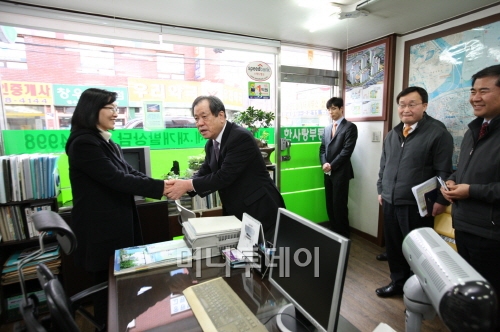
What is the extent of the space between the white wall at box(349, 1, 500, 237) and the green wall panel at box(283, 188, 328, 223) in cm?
40

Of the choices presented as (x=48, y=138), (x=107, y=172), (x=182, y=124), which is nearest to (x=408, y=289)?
(x=107, y=172)

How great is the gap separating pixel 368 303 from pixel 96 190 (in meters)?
2.27

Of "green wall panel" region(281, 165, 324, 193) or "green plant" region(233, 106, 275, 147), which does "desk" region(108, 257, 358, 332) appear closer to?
"green plant" region(233, 106, 275, 147)

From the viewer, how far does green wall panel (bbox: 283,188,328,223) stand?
3781 mm

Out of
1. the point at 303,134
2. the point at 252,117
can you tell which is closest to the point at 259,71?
the point at 252,117

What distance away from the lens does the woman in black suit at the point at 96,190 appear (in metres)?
1.55

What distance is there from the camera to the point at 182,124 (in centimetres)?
307

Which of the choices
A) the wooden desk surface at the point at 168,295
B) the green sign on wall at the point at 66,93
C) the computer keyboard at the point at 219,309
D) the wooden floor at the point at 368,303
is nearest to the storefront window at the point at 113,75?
the green sign on wall at the point at 66,93

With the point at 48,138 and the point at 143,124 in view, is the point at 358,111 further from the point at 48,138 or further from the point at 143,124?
the point at 48,138

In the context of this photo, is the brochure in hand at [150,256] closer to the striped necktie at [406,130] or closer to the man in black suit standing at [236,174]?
the man in black suit standing at [236,174]

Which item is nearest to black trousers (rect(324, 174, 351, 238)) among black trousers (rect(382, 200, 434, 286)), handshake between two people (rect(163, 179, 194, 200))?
black trousers (rect(382, 200, 434, 286))

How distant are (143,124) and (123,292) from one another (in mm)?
2026

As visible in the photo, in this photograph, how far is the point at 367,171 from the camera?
11.8 ft

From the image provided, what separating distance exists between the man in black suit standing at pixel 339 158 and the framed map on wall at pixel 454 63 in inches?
32.7
